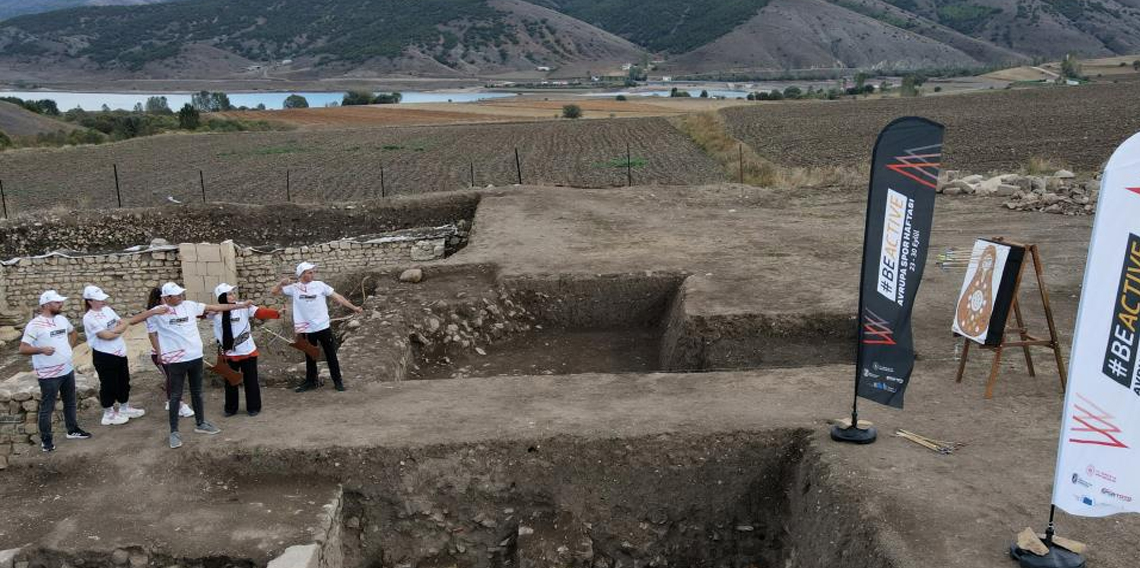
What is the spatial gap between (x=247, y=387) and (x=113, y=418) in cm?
143

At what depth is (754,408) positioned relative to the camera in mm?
9109

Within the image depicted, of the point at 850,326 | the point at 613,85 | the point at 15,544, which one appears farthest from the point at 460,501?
the point at 613,85

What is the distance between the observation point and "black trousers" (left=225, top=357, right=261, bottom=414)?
30.3ft

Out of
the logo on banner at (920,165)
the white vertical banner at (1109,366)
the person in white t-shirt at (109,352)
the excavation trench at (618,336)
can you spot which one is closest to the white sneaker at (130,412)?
the person in white t-shirt at (109,352)

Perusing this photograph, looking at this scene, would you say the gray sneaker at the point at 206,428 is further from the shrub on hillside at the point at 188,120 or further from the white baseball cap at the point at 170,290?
the shrub on hillside at the point at 188,120

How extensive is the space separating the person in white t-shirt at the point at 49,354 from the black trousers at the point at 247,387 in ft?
4.82

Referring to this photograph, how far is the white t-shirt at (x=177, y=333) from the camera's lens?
27.8 feet

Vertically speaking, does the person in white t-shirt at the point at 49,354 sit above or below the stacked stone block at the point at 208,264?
above

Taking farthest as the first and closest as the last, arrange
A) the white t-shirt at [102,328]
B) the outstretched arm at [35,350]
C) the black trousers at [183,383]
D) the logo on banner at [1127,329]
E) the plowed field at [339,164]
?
the plowed field at [339,164], the white t-shirt at [102,328], the black trousers at [183,383], the outstretched arm at [35,350], the logo on banner at [1127,329]

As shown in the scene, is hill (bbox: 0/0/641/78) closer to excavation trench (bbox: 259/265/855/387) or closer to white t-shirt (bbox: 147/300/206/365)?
excavation trench (bbox: 259/265/855/387)

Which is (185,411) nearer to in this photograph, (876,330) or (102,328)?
(102,328)

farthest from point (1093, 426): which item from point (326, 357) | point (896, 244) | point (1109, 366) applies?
point (326, 357)

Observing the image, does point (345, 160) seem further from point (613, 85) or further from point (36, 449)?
point (613, 85)

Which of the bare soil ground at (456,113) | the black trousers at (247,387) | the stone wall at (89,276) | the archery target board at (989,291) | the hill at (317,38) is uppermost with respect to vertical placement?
the hill at (317,38)
